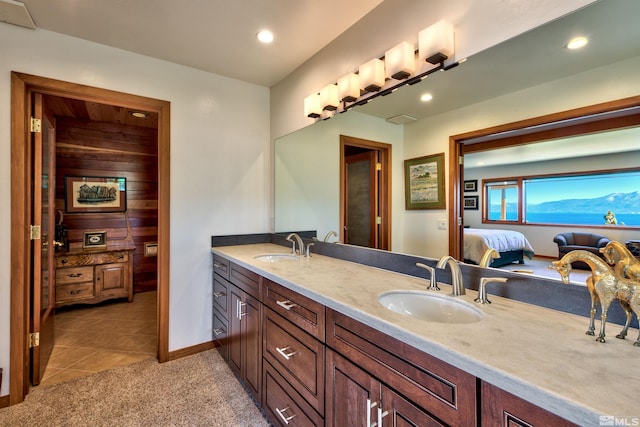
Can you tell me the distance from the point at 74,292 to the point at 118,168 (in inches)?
66.3

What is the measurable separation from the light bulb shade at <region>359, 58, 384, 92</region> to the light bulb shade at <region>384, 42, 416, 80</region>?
0.38ft

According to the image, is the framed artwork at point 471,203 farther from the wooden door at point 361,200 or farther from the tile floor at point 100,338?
the tile floor at point 100,338

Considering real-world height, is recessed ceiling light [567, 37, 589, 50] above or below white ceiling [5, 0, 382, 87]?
below

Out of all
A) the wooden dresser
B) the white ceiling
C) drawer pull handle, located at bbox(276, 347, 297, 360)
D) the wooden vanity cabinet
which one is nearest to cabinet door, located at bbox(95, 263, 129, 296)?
the wooden dresser

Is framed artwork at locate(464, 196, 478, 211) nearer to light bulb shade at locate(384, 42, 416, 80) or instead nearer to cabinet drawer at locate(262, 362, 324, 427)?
light bulb shade at locate(384, 42, 416, 80)

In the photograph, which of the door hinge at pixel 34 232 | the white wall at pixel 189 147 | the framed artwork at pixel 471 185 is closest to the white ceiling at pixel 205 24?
the white wall at pixel 189 147

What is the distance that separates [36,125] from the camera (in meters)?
2.00

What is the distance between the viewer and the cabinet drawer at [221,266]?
89.5 inches

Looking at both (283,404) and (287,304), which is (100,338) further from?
(287,304)

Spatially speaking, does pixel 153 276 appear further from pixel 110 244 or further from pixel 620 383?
pixel 620 383

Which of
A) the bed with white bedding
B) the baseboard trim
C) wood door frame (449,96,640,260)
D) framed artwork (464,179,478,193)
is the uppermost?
wood door frame (449,96,640,260)

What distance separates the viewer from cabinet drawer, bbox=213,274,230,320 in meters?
2.26

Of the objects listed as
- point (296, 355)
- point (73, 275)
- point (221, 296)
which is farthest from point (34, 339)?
point (296, 355)

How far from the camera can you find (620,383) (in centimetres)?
62
